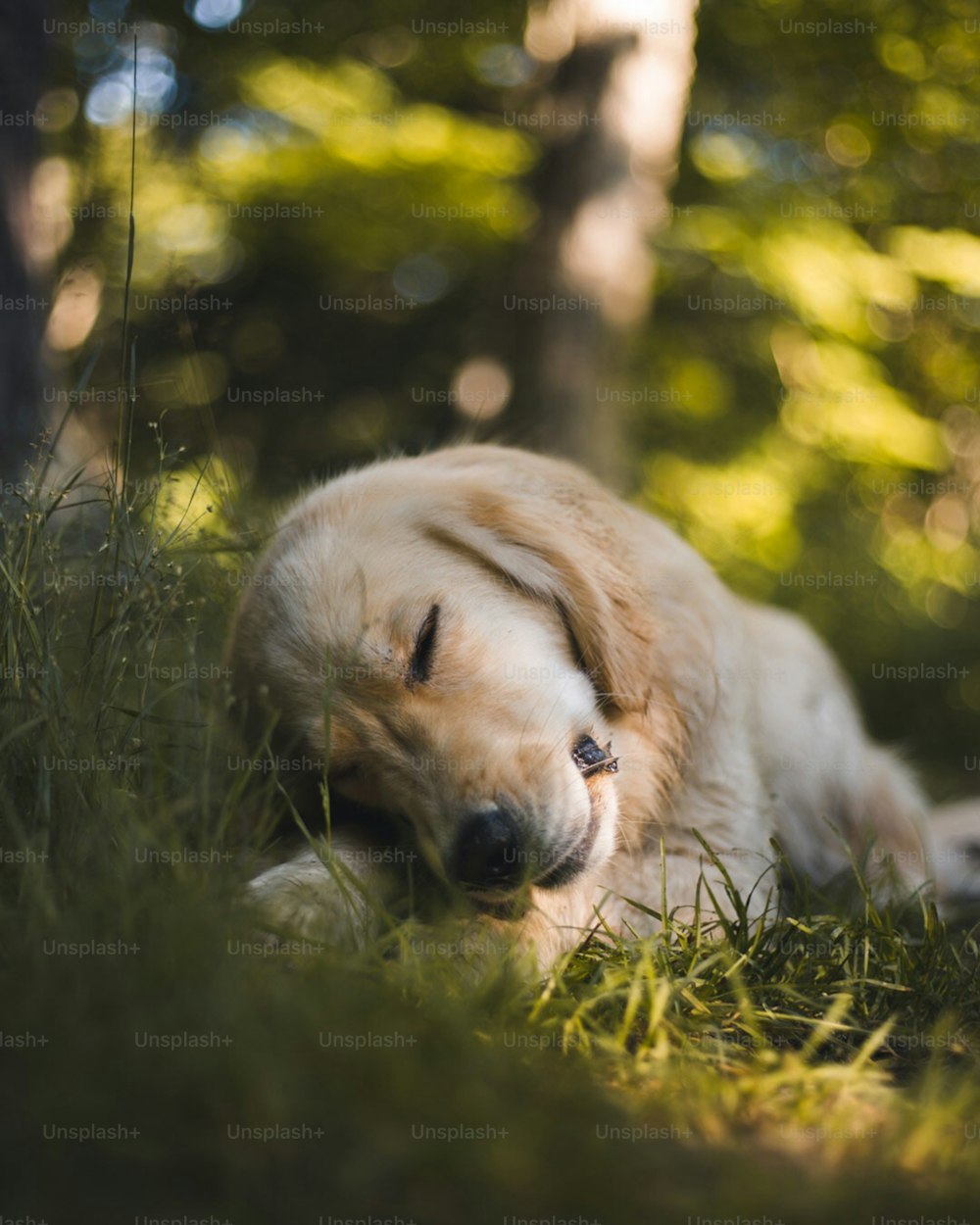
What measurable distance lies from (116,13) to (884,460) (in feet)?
24.0

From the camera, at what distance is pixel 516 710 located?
2.58m

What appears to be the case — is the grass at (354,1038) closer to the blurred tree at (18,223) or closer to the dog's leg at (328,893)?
the dog's leg at (328,893)

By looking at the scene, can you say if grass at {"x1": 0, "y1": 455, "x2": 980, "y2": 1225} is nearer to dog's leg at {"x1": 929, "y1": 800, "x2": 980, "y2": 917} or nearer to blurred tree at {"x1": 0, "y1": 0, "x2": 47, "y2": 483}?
dog's leg at {"x1": 929, "y1": 800, "x2": 980, "y2": 917}

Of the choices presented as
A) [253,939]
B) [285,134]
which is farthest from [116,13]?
[253,939]

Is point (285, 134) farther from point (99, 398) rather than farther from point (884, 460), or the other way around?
point (99, 398)

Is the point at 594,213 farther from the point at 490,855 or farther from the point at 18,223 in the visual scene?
the point at 490,855

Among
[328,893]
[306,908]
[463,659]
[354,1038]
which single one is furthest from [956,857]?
[354,1038]

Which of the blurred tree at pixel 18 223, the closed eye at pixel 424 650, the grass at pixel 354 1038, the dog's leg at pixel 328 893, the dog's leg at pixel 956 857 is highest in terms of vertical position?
the blurred tree at pixel 18 223

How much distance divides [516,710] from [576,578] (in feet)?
1.56

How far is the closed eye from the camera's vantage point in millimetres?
2627

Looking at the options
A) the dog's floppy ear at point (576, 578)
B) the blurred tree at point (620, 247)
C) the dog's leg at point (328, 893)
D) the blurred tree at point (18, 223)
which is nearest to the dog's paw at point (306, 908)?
the dog's leg at point (328, 893)

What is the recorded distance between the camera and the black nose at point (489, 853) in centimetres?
232

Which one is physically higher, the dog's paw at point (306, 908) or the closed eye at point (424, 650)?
the closed eye at point (424, 650)

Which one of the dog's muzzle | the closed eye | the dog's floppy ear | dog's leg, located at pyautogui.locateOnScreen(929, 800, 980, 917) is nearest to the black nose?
the dog's muzzle
